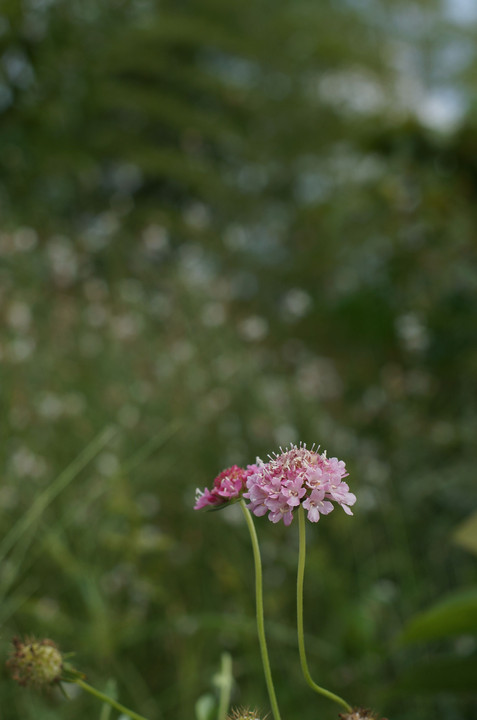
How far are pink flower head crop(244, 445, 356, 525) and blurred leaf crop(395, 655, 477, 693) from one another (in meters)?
0.44

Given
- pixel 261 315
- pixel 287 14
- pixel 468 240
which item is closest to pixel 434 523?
pixel 468 240

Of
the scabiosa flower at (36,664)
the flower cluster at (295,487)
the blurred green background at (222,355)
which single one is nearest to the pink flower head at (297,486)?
the flower cluster at (295,487)

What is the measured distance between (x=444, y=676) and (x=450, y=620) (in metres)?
0.08

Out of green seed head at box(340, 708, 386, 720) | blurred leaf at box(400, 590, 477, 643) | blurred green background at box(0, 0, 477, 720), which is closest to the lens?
green seed head at box(340, 708, 386, 720)

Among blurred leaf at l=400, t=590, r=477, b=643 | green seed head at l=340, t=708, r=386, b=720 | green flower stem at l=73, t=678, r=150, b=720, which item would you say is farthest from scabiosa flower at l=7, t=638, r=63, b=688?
blurred leaf at l=400, t=590, r=477, b=643

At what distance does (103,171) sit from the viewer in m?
3.23

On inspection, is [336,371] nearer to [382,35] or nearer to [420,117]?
[420,117]

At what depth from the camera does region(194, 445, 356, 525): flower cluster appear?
0.97 ft

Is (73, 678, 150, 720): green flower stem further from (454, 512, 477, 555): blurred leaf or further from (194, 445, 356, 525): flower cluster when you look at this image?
(454, 512, 477, 555): blurred leaf

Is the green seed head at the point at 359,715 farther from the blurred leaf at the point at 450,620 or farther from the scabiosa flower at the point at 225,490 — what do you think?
the blurred leaf at the point at 450,620

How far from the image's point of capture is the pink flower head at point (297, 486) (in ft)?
0.97

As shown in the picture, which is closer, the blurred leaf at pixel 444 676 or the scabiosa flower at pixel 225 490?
the scabiosa flower at pixel 225 490

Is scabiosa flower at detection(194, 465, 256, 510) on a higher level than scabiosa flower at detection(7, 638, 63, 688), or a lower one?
higher

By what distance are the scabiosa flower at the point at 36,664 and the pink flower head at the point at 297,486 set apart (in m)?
0.11
